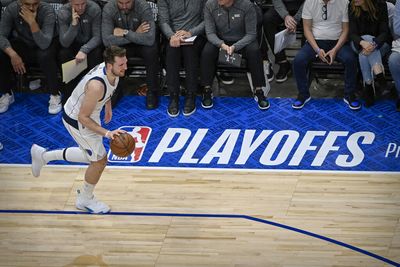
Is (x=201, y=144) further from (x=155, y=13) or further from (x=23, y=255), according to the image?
(x=23, y=255)

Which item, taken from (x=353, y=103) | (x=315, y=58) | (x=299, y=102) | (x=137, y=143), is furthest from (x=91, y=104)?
(x=353, y=103)

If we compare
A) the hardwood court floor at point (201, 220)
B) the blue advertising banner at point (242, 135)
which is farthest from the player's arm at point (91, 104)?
the blue advertising banner at point (242, 135)

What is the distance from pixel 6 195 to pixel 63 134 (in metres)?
1.38

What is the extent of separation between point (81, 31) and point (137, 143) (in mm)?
1724

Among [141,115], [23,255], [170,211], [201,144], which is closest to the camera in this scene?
[23,255]

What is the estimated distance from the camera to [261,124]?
10.1 m

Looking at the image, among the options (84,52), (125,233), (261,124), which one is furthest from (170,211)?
(84,52)

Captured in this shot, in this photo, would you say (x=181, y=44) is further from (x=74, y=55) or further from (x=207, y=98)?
(x=74, y=55)

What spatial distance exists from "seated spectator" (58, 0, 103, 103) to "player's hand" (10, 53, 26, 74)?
1.62 feet

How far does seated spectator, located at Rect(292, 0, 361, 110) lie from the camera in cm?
1027

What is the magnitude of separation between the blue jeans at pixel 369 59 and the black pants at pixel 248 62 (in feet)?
3.92

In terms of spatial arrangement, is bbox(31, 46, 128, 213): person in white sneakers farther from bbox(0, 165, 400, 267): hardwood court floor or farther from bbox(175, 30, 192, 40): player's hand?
→ bbox(175, 30, 192, 40): player's hand

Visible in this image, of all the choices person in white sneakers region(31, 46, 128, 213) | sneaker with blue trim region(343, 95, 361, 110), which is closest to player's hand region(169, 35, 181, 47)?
person in white sneakers region(31, 46, 128, 213)

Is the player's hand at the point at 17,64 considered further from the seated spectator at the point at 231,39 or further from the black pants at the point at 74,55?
the seated spectator at the point at 231,39
